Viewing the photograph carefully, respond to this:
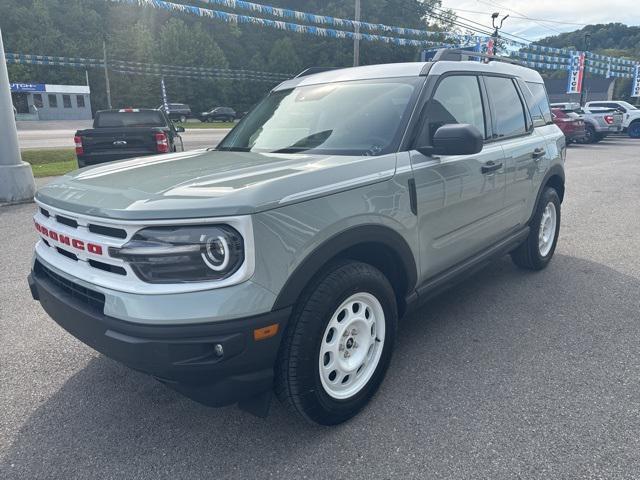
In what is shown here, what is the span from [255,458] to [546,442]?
4.67 ft

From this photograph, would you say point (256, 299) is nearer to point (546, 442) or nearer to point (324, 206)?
point (324, 206)

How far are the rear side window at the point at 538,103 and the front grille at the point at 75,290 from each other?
3.95 m

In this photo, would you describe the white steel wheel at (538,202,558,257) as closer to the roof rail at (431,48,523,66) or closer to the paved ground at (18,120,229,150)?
the roof rail at (431,48,523,66)

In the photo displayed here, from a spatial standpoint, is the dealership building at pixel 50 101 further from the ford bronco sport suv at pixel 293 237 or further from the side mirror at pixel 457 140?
the side mirror at pixel 457 140

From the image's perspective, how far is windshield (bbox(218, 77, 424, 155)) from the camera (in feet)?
9.75

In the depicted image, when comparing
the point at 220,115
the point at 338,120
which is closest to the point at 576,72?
the point at 220,115

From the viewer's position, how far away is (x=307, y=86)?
149 inches

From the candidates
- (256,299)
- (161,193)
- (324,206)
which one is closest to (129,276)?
(161,193)

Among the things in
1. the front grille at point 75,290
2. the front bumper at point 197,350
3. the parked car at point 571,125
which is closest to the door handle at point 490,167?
the front bumper at point 197,350

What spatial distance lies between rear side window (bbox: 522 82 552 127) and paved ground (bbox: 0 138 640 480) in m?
1.74

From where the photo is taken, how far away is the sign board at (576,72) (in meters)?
36.8

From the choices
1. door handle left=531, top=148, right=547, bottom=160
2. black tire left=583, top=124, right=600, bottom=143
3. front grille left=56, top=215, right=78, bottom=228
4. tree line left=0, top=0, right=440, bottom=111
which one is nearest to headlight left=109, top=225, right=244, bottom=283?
front grille left=56, top=215, right=78, bottom=228

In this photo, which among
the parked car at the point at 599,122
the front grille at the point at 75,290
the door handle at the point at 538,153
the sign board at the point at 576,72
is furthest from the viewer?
the sign board at the point at 576,72

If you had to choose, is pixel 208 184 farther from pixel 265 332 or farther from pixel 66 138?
pixel 66 138
